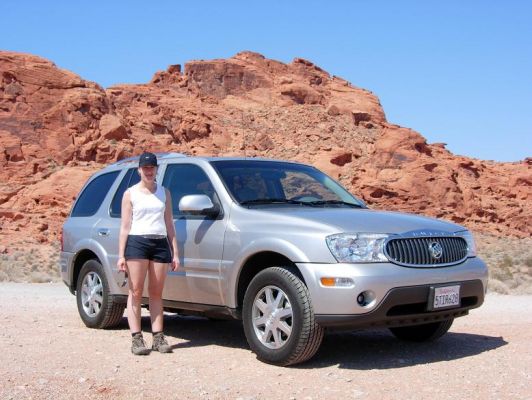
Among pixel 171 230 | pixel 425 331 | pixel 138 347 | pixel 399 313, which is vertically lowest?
pixel 138 347

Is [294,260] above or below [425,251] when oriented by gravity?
below

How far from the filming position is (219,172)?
7.07m

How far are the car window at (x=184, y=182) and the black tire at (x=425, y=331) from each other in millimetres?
2427

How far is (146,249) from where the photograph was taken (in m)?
6.61

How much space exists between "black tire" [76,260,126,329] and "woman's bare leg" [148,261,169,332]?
1.19 meters

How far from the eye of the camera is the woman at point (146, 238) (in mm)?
6605

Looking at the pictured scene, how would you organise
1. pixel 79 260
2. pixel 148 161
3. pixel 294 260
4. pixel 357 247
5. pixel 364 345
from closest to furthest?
pixel 357 247 → pixel 294 260 → pixel 148 161 → pixel 364 345 → pixel 79 260

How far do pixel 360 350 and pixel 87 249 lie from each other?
341 cm

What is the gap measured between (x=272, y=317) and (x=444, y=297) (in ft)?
4.74

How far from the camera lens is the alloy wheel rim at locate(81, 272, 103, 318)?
8196 millimetres

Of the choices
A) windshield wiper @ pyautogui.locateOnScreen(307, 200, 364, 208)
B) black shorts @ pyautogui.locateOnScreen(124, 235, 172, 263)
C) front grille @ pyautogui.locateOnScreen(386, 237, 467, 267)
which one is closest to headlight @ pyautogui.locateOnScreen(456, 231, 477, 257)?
front grille @ pyautogui.locateOnScreen(386, 237, 467, 267)

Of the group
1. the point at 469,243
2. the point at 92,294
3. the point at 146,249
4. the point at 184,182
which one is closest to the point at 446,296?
the point at 469,243

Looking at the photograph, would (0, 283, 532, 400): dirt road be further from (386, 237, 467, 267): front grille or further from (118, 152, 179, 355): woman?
(386, 237, 467, 267): front grille

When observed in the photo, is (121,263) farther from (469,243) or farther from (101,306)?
(469,243)
